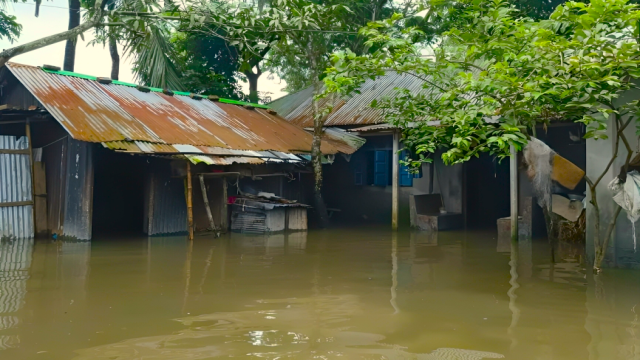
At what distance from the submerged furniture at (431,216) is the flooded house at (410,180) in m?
0.02

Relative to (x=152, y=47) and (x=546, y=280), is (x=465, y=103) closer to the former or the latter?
(x=546, y=280)

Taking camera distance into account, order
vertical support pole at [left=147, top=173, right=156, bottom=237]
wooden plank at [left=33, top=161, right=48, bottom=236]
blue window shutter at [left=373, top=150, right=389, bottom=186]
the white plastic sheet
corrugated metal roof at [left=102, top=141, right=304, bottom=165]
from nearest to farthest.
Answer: the white plastic sheet → corrugated metal roof at [left=102, top=141, right=304, bottom=165] → wooden plank at [left=33, top=161, right=48, bottom=236] → vertical support pole at [left=147, top=173, right=156, bottom=237] → blue window shutter at [left=373, top=150, right=389, bottom=186]

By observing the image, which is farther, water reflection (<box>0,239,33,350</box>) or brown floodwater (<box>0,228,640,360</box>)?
water reflection (<box>0,239,33,350</box>)

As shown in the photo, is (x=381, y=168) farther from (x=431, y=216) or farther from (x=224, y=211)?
(x=224, y=211)

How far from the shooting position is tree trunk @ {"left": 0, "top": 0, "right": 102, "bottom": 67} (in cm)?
1032

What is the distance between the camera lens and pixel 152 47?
13609 millimetres

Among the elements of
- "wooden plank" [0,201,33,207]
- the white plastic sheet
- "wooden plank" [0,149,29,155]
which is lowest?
"wooden plank" [0,201,33,207]

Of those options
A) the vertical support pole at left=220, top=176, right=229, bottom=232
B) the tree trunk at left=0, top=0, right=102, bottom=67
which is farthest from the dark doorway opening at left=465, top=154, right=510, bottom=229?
the tree trunk at left=0, top=0, right=102, bottom=67

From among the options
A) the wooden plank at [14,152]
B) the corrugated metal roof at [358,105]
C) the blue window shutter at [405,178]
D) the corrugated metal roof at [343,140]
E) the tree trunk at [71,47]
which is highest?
the tree trunk at [71,47]

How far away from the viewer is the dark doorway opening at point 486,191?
15.2 m

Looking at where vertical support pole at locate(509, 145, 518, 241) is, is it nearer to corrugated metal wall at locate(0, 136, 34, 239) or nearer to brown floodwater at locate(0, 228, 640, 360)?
brown floodwater at locate(0, 228, 640, 360)

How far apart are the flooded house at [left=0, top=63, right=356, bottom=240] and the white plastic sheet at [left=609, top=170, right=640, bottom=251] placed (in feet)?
23.5

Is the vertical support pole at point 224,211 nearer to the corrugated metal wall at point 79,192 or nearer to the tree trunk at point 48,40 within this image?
the corrugated metal wall at point 79,192

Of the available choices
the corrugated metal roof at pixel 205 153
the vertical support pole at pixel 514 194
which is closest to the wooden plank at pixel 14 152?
the corrugated metal roof at pixel 205 153
